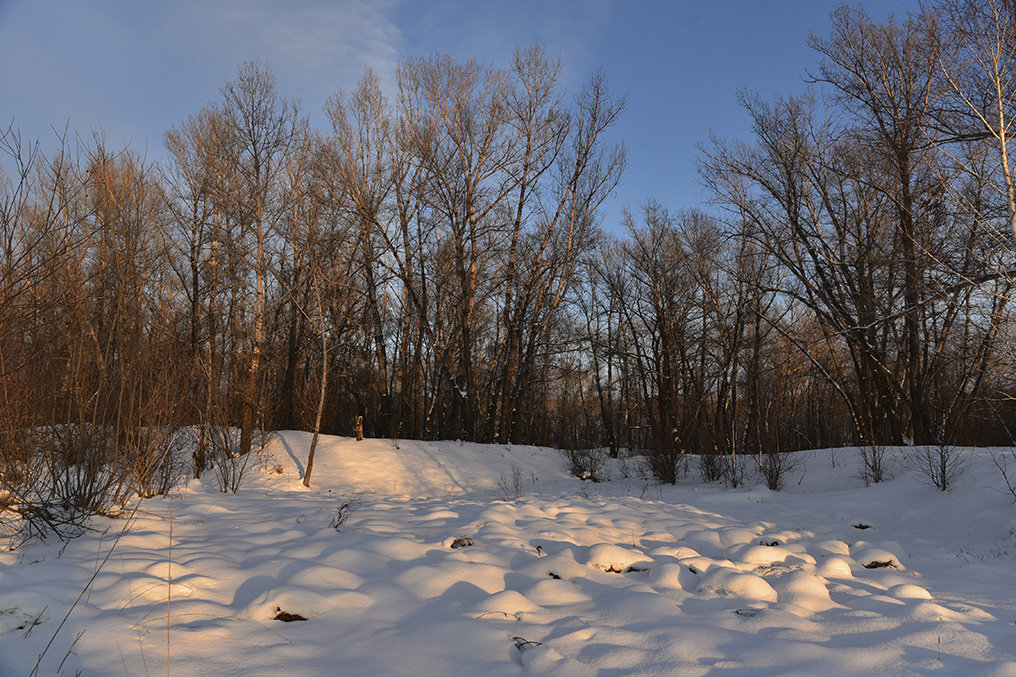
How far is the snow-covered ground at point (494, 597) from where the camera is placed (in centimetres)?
242

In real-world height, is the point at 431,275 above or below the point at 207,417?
above

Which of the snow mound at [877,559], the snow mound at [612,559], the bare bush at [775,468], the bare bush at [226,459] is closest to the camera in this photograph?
the snow mound at [612,559]

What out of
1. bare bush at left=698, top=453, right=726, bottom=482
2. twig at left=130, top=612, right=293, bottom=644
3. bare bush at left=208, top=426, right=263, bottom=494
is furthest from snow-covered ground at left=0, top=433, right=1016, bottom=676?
bare bush at left=698, top=453, right=726, bottom=482

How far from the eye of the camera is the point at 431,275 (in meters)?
21.0

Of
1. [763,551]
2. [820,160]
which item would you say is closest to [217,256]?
[763,551]

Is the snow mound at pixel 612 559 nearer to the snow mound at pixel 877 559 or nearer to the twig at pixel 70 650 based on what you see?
the snow mound at pixel 877 559

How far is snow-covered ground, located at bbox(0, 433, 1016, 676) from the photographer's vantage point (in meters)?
2.42

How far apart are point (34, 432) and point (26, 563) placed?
5.30 ft

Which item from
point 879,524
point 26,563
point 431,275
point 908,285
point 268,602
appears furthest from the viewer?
point 431,275

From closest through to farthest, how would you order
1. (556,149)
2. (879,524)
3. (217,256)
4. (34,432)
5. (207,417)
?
(34,432) < (879,524) < (207,417) < (217,256) < (556,149)

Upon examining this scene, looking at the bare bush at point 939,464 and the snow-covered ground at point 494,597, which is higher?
the bare bush at point 939,464

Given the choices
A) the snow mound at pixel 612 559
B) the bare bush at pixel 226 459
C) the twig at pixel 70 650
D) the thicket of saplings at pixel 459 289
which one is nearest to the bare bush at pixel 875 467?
the thicket of saplings at pixel 459 289

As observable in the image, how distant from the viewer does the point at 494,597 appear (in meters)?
3.26

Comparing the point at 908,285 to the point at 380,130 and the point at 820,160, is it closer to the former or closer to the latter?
the point at 820,160
